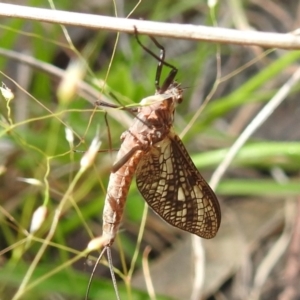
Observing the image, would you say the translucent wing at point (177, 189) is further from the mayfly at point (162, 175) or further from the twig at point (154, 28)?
the twig at point (154, 28)

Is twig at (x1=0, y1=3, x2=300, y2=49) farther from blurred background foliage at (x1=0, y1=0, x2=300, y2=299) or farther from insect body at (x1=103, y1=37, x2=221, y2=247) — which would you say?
blurred background foliage at (x1=0, y1=0, x2=300, y2=299)

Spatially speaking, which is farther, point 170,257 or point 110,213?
point 170,257

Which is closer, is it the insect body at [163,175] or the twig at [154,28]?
the twig at [154,28]

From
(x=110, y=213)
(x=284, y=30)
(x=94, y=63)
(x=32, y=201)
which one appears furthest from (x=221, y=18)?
(x=110, y=213)

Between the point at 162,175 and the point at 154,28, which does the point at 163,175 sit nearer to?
the point at 162,175

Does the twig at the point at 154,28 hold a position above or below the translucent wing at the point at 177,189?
above

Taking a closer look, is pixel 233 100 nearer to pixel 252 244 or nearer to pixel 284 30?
pixel 252 244

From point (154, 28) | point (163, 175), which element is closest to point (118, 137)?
A: point (163, 175)

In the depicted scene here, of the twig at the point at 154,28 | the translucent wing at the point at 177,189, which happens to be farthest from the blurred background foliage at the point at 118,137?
the twig at the point at 154,28
